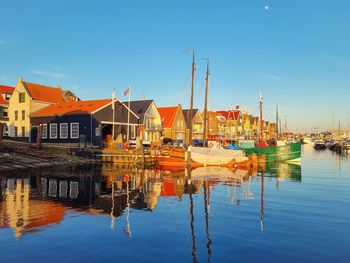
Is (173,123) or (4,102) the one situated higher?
(4,102)

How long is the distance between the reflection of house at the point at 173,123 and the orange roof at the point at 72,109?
2155 centimetres

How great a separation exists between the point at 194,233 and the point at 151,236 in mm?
1748

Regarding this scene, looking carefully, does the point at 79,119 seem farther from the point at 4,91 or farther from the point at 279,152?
the point at 279,152

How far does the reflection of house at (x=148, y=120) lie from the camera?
201 feet

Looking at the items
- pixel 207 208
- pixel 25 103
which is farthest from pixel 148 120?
pixel 207 208

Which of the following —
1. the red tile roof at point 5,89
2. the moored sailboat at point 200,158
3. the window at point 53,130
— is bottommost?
the moored sailboat at point 200,158

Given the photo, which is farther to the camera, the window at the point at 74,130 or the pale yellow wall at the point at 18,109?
the pale yellow wall at the point at 18,109

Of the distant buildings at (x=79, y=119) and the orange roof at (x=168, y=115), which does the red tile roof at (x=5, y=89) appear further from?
the orange roof at (x=168, y=115)

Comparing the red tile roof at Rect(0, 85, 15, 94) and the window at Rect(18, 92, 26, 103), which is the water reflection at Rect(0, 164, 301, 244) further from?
the red tile roof at Rect(0, 85, 15, 94)

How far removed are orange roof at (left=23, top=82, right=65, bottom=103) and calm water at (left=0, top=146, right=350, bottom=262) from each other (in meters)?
40.3

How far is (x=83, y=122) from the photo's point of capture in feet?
165

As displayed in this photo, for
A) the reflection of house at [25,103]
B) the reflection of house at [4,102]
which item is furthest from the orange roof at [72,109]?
the reflection of house at [4,102]

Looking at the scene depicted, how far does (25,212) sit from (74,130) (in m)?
36.7

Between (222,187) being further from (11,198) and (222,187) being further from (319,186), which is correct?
(11,198)
